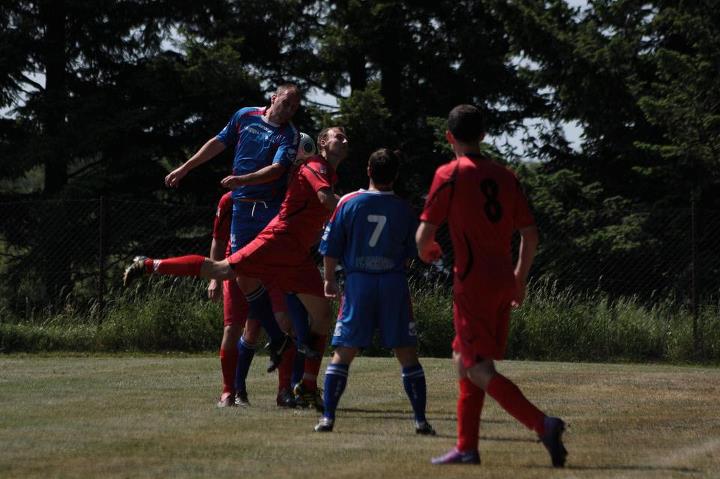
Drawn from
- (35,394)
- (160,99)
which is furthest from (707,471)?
(160,99)

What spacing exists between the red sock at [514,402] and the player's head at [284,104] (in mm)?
3539

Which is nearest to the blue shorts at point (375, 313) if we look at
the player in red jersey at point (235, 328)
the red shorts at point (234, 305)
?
the player in red jersey at point (235, 328)

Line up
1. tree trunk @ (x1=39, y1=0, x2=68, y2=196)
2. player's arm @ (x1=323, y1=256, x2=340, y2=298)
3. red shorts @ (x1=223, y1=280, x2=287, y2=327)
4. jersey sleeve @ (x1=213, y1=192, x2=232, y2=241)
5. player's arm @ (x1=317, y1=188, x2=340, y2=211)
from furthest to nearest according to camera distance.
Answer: tree trunk @ (x1=39, y1=0, x2=68, y2=196), jersey sleeve @ (x1=213, y1=192, x2=232, y2=241), red shorts @ (x1=223, y1=280, x2=287, y2=327), player's arm @ (x1=317, y1=188, x2=340, y2=211), player's arm @ (x1=323, y1=256, x2=340, y2=298)

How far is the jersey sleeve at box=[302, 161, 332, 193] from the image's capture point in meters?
8.91

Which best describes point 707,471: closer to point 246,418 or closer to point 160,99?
point 246,418

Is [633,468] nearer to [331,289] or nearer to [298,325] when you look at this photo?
[331,289]

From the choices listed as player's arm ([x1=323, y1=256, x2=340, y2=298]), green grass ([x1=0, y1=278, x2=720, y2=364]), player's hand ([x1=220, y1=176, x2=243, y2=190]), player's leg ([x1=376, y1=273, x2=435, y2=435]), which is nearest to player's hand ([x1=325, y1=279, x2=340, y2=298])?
player's arm ([x1=323, y1=256, x2=340, y2=298])

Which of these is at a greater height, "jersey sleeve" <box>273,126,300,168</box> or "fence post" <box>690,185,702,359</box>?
"jersey sleeve" <box>273,126,300,168</box>

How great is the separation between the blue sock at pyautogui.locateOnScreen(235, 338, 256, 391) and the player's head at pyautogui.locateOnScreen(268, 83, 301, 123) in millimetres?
1695

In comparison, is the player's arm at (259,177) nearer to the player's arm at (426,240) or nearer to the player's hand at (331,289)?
the player's hand at (331,289)

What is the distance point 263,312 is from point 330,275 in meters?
1.77

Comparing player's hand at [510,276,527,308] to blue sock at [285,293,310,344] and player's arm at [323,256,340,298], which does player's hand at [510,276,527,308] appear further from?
blue sock at [285,293,310,344]

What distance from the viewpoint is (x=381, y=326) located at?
791cm

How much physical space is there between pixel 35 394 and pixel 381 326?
3696mm
